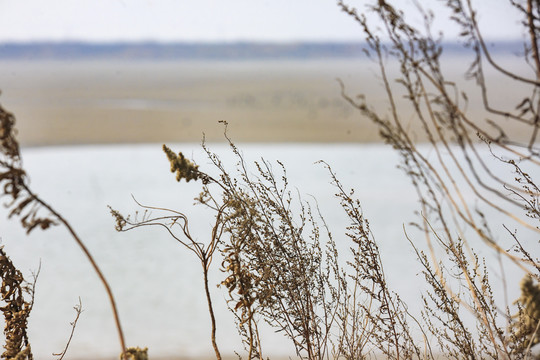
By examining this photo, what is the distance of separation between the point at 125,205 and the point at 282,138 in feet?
13.0

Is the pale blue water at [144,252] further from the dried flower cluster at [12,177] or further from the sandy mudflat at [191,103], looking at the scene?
the dried flower cluster at [12,177]

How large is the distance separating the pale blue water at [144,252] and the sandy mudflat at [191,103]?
4.81ft

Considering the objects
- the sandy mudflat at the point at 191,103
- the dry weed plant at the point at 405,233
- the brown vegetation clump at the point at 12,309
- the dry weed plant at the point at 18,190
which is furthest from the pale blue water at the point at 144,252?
the dry weed plant at the point at 18,190

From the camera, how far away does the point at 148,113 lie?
40.1 feet

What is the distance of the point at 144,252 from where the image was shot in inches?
230

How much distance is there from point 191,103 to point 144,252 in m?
7.57

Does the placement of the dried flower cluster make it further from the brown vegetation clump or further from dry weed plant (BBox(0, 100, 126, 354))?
the brown vegetation clump

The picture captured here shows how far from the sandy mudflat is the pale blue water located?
1.47m

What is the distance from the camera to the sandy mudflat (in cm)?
1058

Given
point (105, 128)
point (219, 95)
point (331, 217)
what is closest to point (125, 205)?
point (331, 217)

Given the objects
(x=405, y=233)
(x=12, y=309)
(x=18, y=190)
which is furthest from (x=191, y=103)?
(x=18, y=190)

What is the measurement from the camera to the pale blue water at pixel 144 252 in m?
4.45

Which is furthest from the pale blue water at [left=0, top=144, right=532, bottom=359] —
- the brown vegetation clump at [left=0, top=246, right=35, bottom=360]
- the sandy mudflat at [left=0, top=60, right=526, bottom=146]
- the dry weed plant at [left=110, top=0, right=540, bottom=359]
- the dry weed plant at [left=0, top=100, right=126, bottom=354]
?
the dry weed plant at [left=0, top=100, right=126, bottom=354]

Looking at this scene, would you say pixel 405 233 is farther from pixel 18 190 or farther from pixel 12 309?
pixel 12 309
